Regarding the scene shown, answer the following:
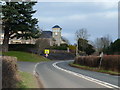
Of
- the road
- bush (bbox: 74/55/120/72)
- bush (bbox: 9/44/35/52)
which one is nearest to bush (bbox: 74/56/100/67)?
bush (bbox: 74/55/120/72)

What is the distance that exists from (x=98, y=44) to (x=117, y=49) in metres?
54.1

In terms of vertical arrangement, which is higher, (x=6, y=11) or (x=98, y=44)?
(x=6, y=11)

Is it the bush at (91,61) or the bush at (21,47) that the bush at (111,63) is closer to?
the bush at (91,61)

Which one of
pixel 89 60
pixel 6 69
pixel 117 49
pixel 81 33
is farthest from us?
pixel 81 33

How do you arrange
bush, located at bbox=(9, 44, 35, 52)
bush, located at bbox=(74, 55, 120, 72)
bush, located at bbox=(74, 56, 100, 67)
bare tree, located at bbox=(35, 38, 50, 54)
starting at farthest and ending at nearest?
bare tree, located at bbox=(35, 38, 50, 54) → bush, located at bbox=(9, 44, 35, 52) → bush, located at bbox=(74, 56, 100, 67) → bush, located at bbox=(74, 55, 120, 72)

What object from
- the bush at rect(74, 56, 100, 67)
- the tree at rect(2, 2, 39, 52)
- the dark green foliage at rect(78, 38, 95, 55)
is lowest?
the bush at rect(74, 56, 100, 67)

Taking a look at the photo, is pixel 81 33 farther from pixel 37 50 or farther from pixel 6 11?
pixel 6 11

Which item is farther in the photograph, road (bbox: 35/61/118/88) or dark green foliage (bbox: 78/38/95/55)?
dark green foliage (bbox: 78/38/95/55)

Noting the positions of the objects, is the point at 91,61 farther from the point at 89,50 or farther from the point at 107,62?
the point at 89,50

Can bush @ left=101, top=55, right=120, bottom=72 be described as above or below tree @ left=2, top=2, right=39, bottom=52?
below

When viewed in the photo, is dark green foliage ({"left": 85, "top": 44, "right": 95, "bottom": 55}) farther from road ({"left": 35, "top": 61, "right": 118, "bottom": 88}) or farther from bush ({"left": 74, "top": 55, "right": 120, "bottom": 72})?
road ({"left": 35, "top": 61, "right": 118, "bottom": 88})

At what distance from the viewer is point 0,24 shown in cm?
5481

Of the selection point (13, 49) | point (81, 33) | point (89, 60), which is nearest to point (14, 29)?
point (13, 49)

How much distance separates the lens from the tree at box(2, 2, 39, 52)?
56.7 metres
